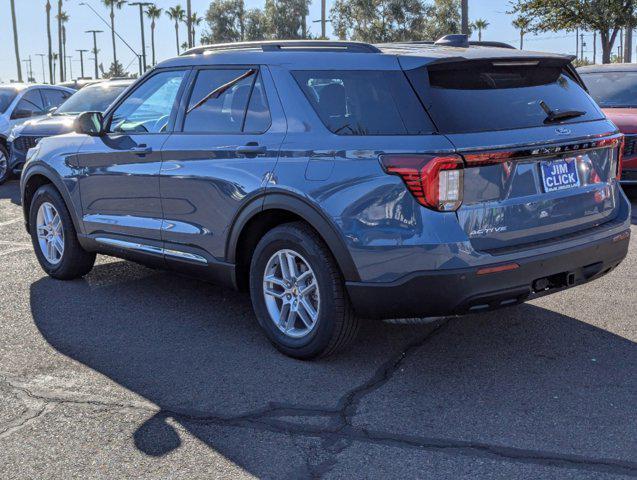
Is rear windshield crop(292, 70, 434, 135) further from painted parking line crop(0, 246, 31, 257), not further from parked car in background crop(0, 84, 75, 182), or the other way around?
parked car in background crop(0, 84, 75, 182)

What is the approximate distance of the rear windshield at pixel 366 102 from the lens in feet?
14.0

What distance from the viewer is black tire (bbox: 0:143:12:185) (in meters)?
14.0

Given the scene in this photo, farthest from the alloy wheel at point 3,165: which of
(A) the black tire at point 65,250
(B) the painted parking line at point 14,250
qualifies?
(A) the black tire at point 65,250

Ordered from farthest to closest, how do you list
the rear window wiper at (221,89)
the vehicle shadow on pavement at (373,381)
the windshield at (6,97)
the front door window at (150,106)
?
the windshield at (6,97) → the front door window at (150,106) → the rear window wiper at (221,89) → the vehicle shadow on pavement at (373,381)

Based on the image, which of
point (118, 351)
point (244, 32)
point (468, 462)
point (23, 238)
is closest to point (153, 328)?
point (118, 351)

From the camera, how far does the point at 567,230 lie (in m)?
4.55

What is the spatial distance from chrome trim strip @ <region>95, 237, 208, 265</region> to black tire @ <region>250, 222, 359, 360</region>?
604 mm

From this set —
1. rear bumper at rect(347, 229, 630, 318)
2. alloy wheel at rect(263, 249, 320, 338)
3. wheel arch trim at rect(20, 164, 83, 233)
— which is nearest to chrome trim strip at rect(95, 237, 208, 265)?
wheel arch trim at rect(20, 164, 83, 233)

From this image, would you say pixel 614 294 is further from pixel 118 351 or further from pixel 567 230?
pixel 118 351

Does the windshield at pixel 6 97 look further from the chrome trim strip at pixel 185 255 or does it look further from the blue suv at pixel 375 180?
the chrome trim strip at pixel 185 255

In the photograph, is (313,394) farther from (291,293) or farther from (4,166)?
(4,166)

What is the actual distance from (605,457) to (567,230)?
1.37 metres

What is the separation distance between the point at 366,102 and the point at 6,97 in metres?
12.0

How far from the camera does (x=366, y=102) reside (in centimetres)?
446
